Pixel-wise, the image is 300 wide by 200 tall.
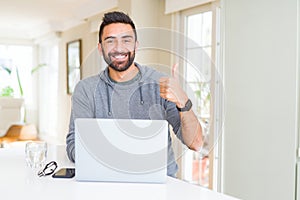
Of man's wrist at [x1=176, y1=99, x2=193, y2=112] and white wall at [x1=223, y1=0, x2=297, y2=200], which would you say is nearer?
man's wrist at [x1=176, y1=99, x2=193, y2=112]

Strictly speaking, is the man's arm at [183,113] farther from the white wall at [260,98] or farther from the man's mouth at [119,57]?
the white wall at [260,98]

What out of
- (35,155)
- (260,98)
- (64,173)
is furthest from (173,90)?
(260,98)

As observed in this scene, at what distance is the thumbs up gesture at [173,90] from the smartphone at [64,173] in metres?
0.44

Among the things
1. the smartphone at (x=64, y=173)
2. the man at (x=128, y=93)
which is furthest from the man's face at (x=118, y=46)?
the smartphone at (x=64, y=173)

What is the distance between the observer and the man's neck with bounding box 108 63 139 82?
4.80 feet

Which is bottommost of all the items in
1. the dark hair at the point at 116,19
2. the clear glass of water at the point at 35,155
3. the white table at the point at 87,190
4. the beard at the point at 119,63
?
the white table at the point at 87,190

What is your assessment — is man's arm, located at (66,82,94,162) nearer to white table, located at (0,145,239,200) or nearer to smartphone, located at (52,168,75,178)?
smartphone, located at (52,168,75,178)

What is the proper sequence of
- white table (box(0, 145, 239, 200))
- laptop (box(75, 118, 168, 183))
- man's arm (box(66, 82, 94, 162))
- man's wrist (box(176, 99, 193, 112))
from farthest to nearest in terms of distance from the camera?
man's arm (box(66, 82, 94, 162)) < man's wrist (box(176, 99, 193, 112)) < laptop (box(75, 118, 168, 183)) < white table (box(0, 145, 239, 200))

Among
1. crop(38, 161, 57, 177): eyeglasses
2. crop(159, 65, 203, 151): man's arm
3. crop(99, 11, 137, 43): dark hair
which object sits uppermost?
crop(99, 11, 137, 43): dark hair

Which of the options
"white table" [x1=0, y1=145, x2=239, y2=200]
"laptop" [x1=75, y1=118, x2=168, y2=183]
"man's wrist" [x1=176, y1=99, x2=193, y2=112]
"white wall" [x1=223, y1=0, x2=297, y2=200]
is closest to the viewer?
"white table" [x1=0, y1=145, x2=239, y2=200]

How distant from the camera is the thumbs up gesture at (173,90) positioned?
1.32 m

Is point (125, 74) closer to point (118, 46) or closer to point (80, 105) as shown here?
point (118, 46)

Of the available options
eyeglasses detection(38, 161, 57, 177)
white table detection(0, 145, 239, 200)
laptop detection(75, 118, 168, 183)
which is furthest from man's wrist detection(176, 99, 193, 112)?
eyeglasses detection(38, 161, 57, 177)

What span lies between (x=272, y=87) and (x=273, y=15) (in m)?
0.47
